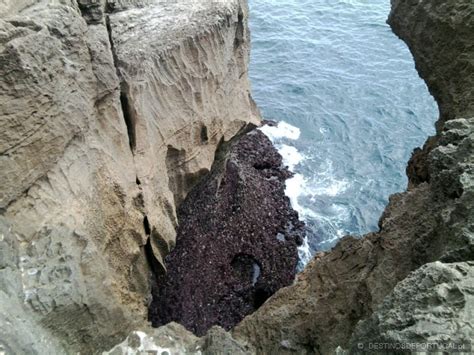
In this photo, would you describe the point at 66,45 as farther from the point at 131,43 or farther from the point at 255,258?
the point at 255,258

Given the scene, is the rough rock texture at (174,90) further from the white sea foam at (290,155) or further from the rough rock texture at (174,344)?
the white sea foam at (290,155)

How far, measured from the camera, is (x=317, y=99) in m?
26.4

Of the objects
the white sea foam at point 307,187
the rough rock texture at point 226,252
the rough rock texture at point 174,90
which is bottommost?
the white sea foam at point 307,187

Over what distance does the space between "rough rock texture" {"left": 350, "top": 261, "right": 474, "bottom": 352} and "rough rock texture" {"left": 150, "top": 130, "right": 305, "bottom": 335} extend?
8.97 meters

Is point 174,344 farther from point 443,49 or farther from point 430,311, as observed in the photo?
point 443,49

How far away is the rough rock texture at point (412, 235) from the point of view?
529 cm

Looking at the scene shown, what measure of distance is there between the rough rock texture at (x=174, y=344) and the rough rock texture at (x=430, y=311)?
260cm

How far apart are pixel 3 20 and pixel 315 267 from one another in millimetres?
6792

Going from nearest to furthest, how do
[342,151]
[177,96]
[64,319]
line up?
1. [64,319]
2. [177,96]
3. [342,151]

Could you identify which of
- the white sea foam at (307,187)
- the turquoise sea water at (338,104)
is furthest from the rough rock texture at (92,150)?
the turquoise sea water at (338,104)

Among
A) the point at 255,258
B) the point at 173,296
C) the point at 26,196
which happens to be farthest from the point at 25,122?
the point at 255,258

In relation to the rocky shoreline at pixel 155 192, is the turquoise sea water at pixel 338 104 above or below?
below

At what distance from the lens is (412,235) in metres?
6.24

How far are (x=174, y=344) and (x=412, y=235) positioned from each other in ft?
12.2
